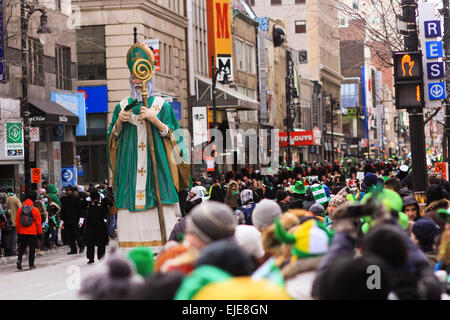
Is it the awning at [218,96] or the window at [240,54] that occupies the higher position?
the window at [240,54]

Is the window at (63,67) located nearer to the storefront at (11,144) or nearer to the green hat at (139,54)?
the storefront at (11,144)

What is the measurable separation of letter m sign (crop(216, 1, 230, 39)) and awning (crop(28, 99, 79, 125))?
948 inches

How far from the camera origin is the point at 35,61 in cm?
3194

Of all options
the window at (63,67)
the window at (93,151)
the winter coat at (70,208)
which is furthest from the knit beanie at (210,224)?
the window at (93,151)

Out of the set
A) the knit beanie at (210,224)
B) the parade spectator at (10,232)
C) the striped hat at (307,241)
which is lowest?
the parade spectator at (10,232)

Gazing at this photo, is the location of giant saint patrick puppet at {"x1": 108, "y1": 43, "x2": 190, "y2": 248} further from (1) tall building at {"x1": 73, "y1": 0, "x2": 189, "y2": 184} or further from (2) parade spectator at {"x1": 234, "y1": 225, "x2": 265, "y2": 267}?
(1) tall building at {"x1": 73, "y1": 0, "x2": 189, "y2": 184}

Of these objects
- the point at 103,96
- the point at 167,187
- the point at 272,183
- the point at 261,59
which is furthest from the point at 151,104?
the point at 261,59

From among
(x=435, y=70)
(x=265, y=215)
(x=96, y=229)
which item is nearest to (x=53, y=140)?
(x=96, y=229)

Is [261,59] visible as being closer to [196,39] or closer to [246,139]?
[246,139]

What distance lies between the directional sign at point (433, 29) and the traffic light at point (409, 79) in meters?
1.54

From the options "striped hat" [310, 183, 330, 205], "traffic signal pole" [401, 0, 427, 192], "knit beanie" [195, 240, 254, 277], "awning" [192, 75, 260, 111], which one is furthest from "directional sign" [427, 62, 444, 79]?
"awning" [192, 75, 260, 111]

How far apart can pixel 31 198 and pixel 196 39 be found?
33.6m

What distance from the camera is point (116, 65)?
141 ft

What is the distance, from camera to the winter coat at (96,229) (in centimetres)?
1814
